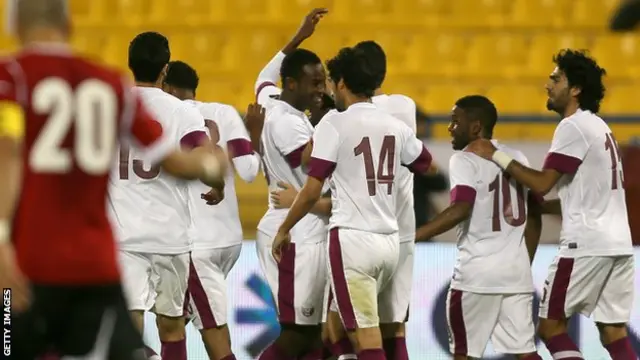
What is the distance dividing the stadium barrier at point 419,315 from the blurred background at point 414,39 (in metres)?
4.68

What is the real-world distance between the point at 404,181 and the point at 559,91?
0.96 m

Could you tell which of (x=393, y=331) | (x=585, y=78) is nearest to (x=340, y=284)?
(x=393, y=331)

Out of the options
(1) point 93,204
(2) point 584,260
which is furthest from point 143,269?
(1) point 93,204

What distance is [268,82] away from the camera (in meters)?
7.61

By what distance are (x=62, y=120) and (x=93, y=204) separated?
276 mm

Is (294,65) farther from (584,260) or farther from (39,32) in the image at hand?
(39,32)

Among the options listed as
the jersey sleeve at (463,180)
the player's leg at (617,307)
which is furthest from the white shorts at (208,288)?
the player's leg at (617,307)

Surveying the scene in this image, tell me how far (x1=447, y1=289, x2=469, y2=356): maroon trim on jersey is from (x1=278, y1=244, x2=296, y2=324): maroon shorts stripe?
850 millimetres

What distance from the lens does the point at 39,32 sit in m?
3.79

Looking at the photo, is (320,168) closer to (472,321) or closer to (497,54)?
(472,321)

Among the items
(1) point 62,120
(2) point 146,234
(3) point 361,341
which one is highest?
(1) point 62,120

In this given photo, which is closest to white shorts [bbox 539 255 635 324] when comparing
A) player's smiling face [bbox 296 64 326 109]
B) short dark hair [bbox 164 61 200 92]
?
player's smiling face [bbox 296 64 326 109]

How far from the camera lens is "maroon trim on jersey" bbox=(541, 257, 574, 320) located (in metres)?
6.83

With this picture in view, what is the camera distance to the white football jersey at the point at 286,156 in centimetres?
693
